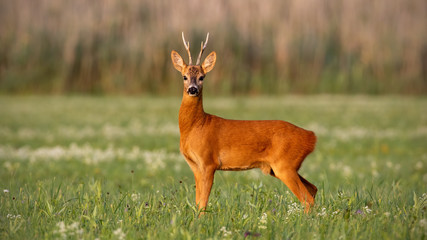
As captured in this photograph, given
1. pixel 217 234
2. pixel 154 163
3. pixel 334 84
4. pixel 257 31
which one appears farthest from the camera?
pixel 334 84

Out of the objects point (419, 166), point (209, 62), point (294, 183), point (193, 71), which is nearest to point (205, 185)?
Answer: point (294, 183)

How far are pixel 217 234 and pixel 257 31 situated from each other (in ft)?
148

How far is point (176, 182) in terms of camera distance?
851 centimetres

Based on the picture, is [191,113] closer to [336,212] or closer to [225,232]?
[225,232]

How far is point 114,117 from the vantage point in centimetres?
2823

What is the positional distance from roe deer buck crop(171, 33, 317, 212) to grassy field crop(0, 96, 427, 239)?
1.57 feet

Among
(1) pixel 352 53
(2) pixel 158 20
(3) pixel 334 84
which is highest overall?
(2) pixel 158 20

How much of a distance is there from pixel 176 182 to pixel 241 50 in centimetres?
4109

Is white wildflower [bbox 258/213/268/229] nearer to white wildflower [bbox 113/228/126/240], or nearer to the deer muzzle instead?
white wildflower [bbox 113/228/126/240]

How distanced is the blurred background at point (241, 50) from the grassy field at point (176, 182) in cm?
1658

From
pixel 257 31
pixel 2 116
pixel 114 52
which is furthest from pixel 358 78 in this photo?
pixel 2 116

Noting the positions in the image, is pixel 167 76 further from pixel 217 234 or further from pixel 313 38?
pixel 217 234

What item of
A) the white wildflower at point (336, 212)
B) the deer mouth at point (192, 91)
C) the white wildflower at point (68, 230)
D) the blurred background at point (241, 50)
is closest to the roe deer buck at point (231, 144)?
the deer mouth at point (192, 91)

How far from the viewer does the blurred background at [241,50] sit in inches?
1884
